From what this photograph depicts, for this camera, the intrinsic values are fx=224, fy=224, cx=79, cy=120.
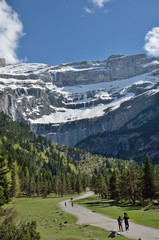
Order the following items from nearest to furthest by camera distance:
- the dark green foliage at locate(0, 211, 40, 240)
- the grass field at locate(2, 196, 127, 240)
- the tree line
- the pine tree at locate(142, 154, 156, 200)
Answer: the dark green foliage at locate(0, 211, 40, 240)
the grass field at locate(2, 196, 127, 240)
the pine tree at locate(142, 154, 156, 200)
the tree line

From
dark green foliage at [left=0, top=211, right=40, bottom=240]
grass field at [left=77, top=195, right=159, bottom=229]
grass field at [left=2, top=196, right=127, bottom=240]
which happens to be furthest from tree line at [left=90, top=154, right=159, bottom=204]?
dark green foliage at [left=0, top=211, right=40, bottom=240]

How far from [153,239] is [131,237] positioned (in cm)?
245

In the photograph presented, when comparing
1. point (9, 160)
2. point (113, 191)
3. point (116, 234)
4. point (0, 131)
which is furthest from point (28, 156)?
point (116, 234)

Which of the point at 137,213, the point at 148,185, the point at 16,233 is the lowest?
the point at 137,213

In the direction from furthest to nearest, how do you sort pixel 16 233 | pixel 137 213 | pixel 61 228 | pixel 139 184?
pixel 139 184 → pixel 137 213 → pixel 61 228 → pixel 16 233

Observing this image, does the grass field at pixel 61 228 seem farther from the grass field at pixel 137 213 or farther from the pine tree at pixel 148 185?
the pine tree at pixel 148 185

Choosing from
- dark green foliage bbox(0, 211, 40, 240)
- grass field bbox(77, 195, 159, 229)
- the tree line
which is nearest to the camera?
dark green foliage bbox(0, 211, 40, 240)

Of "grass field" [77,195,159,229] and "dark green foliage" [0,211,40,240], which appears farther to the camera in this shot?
"grass field" [77,195,159,229]

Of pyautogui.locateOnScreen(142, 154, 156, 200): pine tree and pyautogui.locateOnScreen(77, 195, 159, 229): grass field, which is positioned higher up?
pyautogui.locateOnScreen(142, 154, 156, 200): pine tree

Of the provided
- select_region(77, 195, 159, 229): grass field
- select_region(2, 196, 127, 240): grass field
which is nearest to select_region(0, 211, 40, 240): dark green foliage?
select_region(2, 196, 127, 240): grass field

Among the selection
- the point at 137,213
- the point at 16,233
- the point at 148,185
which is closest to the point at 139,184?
the point at 148,185

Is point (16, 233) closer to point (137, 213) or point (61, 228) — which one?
point (61, 228)

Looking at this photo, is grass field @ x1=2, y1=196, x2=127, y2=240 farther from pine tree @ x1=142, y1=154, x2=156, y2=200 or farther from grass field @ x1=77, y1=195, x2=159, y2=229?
pine tree @ x1=142, y1=154, x2=156, y2=200

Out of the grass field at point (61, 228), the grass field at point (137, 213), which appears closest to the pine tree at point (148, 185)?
the grass field at point (137, 213)
